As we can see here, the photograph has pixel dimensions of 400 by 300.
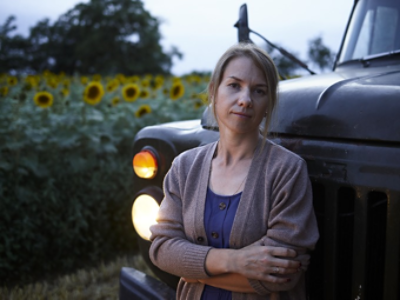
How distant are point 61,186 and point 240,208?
8.43 ft

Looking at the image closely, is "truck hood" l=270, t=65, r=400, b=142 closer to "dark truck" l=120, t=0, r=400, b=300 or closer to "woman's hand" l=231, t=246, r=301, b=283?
"dark truck" l=120, t=0, r=400, b=300

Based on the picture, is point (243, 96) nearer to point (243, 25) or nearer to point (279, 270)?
point (279, 270)

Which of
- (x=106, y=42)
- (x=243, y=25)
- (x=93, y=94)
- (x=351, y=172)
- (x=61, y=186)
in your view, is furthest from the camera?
(x=106, y=42)

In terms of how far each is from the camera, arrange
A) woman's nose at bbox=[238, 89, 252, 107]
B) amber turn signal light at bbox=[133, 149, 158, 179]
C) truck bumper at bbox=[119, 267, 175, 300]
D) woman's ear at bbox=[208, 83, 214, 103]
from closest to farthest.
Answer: woman's nose at bbox=[238, 89, 252, 107] → woman's ear at bbox=[208, 83, 214, 103] → truck bumper at bbox=[119, 267, 175, 300] → amber turn signal light at bbox=[133, 149, 158, 179]

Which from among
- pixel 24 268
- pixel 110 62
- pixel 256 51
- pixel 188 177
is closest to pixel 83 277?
pixel 24 268

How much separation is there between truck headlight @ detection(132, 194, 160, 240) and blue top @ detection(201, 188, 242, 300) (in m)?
0.63

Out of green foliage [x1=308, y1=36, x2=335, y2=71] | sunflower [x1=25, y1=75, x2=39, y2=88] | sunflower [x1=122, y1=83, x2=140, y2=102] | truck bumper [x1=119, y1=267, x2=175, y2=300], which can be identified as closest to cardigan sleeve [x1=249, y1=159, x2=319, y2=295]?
truck bumper [x1=119, y1=267, x2=175, y2=300]

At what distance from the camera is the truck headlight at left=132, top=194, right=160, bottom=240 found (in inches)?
83.1

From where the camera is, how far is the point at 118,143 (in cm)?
431

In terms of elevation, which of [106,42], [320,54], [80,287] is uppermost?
→ [106,42]

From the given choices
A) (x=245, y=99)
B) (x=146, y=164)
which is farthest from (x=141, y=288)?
(x=245, y=99)

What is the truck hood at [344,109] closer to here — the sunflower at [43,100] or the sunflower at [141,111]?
the sunflower at [43,100]

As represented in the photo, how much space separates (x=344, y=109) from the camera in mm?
1539

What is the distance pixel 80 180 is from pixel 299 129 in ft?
8.32
